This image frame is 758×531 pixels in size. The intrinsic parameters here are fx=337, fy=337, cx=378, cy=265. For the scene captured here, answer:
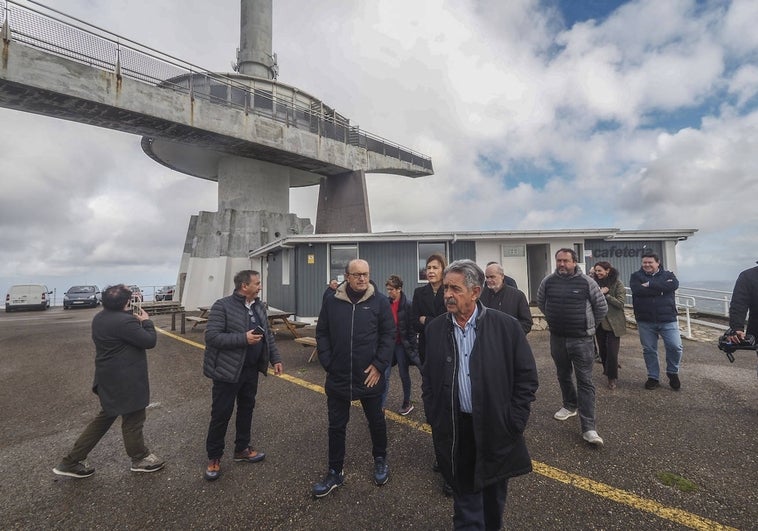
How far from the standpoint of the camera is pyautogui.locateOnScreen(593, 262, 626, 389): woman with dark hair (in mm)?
5164

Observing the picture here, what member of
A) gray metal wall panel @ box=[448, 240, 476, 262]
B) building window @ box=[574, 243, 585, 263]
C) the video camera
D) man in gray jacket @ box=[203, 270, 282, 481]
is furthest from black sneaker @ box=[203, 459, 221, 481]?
building window @ box=[574, 243, 585, 263]

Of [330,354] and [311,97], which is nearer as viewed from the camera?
[330,354]

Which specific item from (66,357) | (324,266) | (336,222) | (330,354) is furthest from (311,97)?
(330,354)

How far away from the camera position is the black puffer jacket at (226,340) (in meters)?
3.09

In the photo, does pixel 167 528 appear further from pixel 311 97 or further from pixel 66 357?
pixel 311 97

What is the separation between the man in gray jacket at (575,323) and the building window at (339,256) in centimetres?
913

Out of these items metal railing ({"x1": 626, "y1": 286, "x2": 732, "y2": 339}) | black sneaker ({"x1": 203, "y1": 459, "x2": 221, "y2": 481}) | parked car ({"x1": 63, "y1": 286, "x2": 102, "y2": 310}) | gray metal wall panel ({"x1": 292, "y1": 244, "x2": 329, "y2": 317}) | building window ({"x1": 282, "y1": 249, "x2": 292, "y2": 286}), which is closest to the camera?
black sneaker ({"x1": 203, "y1": 459, "x2": 221, "y2": 481})

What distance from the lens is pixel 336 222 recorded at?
939 inches

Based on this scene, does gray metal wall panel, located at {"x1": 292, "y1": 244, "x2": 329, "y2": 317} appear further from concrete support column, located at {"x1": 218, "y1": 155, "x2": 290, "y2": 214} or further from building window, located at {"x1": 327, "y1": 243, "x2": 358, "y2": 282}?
concrete support column, located at {"x1": 218, "y1": 155, "x2": 290, "y2": 214}

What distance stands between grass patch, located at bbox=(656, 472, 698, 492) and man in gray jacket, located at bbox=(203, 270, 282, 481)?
358cm

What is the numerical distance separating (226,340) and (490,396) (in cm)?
233

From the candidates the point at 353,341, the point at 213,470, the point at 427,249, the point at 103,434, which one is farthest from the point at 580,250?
the point at 103,434

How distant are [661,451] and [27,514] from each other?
5.55 meters

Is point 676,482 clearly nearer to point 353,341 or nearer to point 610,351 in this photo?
point 610,351
